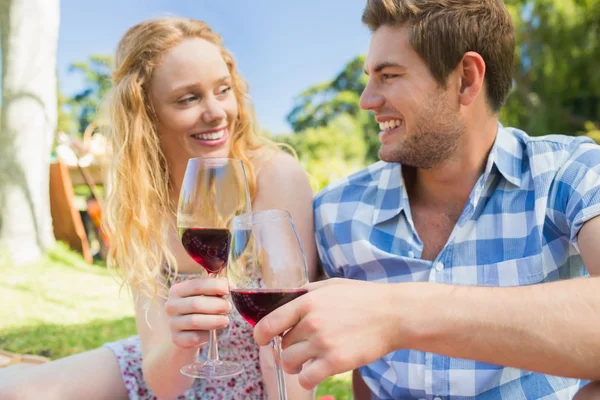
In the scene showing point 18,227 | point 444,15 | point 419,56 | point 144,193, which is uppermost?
point 444,15

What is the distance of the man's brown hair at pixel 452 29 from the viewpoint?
2082mm

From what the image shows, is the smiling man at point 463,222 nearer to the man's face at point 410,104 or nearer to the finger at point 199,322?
the man's face at point 410,104

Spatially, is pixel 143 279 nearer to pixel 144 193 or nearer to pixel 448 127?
pixel 144 193

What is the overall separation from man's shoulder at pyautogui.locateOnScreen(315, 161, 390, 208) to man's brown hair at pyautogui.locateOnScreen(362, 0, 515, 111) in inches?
15.9

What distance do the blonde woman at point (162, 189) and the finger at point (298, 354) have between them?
0.94m

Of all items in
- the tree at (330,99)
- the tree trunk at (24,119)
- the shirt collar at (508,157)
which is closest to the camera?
the shirt collar at (508,157)

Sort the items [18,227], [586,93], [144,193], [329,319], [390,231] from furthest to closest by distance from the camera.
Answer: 1. [586,93]
2. [18,227]
3. [144,193]
4. [390,231]
5. [329,319]

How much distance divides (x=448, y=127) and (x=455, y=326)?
1.14 m

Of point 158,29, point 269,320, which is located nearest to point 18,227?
point 158,29

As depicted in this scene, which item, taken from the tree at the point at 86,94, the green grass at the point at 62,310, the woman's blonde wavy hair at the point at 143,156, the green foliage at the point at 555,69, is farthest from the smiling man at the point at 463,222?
the tree at the point at 86,94

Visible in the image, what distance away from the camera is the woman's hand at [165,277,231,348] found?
1384 millimetres

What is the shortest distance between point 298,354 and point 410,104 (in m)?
1.28

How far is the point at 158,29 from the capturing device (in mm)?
2334

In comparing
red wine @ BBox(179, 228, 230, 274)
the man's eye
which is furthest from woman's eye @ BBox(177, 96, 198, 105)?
red wine @ BBox(179, 228, 230, 274)
